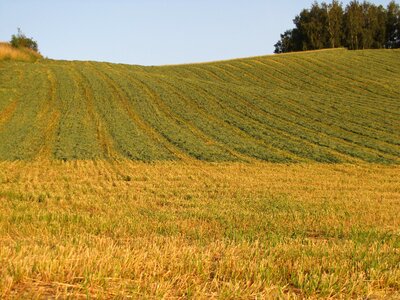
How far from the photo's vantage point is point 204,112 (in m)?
33.8

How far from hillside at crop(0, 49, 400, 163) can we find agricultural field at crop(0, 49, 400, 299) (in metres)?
0.16

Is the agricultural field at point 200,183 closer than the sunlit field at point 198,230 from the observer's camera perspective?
No

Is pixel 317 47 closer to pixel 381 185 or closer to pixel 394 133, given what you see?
pixel 394 133

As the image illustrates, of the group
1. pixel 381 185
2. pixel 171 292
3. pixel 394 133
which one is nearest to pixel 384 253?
pixel 171 292

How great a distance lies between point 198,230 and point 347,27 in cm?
8832

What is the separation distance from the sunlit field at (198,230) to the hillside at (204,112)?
9.67 ft

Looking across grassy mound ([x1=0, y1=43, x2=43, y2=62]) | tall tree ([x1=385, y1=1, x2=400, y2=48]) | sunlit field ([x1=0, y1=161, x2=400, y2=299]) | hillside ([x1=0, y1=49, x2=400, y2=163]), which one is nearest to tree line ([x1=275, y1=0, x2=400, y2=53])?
tall tree ([x1=385, y1=1, x2=400, y2=48])

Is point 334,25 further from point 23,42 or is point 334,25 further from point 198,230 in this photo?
point 198,230

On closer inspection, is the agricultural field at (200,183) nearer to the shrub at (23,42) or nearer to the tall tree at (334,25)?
the shrub at (23,42)

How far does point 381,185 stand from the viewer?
16.4 meters

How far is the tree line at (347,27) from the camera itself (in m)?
89.1

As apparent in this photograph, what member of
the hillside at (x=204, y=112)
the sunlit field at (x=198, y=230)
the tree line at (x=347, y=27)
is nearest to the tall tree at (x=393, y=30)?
the tree line at (x=347, y=27)

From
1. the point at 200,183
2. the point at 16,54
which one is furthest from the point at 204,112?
the point at 16,54

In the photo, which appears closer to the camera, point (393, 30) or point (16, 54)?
point (16, 54)
